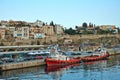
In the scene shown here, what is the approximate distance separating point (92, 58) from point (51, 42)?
131ft

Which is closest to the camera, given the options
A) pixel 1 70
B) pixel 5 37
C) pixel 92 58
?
pixel 1 70

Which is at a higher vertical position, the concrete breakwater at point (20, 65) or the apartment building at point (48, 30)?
the apartment building at point (48, 30)

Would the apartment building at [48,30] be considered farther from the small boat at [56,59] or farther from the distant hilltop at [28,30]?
the small boat at [56,59]

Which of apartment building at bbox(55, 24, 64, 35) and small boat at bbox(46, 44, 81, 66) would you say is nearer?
small boat at bbox(46, 44, 81, 66)

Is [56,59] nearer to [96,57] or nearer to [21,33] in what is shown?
[96,57]

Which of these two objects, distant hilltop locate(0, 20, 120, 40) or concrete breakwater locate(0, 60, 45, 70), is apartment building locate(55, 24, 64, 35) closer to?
distant hilltop locate(0, 20, 120, 40)

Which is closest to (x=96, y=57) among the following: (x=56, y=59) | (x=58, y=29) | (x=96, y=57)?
(x=96, y=57)

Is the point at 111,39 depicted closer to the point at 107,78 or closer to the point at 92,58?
the point at 92,58

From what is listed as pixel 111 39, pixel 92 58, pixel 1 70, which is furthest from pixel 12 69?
pixel 111 39

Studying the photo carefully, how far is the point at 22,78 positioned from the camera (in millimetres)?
41031

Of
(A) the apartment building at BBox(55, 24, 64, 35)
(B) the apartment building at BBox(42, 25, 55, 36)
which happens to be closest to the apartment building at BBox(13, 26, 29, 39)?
(B) the apartment building at BBox(42, 25, 55, 36)

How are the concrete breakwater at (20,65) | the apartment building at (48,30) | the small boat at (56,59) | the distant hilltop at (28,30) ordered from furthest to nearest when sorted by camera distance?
the apartment building at (48,30) → the distant hilltop at (28,30) → the small boat at (56,59) → the concrete breakwater at (20,65)

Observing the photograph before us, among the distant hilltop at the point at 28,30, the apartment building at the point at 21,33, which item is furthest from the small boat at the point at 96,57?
the apartment building at the point at 21,33

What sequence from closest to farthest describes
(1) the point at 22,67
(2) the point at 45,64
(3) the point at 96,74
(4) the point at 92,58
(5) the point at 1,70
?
1. (3) the point at 96,74
2. (5) the point at 1,70
3. (1) the point at 22,67
4. (2) the point at 45,64
5. (4) the point at 92,58
